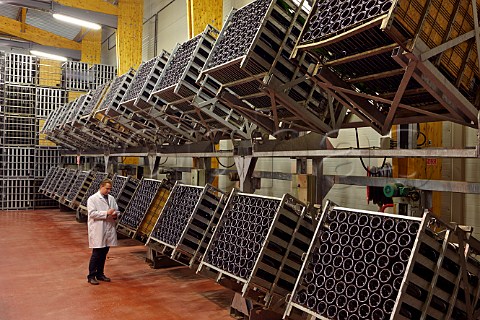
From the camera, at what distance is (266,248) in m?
4.95

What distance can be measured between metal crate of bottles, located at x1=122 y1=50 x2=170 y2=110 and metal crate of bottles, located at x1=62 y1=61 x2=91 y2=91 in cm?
1052

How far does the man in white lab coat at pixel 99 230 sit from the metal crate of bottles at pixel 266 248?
8.05ft

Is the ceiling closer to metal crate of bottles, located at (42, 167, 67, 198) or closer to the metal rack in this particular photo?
the metal rack

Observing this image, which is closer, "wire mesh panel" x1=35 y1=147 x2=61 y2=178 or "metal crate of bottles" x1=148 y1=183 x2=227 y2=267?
"metal crate of bottles" x1=148 y1=183 x2=227 y2=267

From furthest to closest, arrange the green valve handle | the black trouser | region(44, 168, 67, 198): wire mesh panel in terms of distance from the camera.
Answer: region(44, 168, 67, 198): wire mesh panel, the black trouser, the green valve handle

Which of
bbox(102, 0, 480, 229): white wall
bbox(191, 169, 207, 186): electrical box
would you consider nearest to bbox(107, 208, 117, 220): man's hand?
bbox(191, 169, 207, 186): electrical box

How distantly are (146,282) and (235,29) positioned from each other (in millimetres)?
4292

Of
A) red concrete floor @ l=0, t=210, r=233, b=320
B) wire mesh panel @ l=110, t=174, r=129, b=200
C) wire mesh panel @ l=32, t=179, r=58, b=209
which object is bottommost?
red concrete floor @ l=0, t=210, r=233, b=320

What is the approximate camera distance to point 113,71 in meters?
20.1

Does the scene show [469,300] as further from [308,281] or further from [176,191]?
[176,191]

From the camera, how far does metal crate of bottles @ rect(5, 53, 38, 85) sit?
18141 mm

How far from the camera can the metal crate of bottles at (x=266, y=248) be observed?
4.95 meters

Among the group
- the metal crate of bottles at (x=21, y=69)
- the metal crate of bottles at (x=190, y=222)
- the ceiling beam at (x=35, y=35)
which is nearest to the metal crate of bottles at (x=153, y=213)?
the metal crate of bottles at (x=190, y=222)

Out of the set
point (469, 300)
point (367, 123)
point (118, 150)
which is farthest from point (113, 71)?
point (469, 300)
